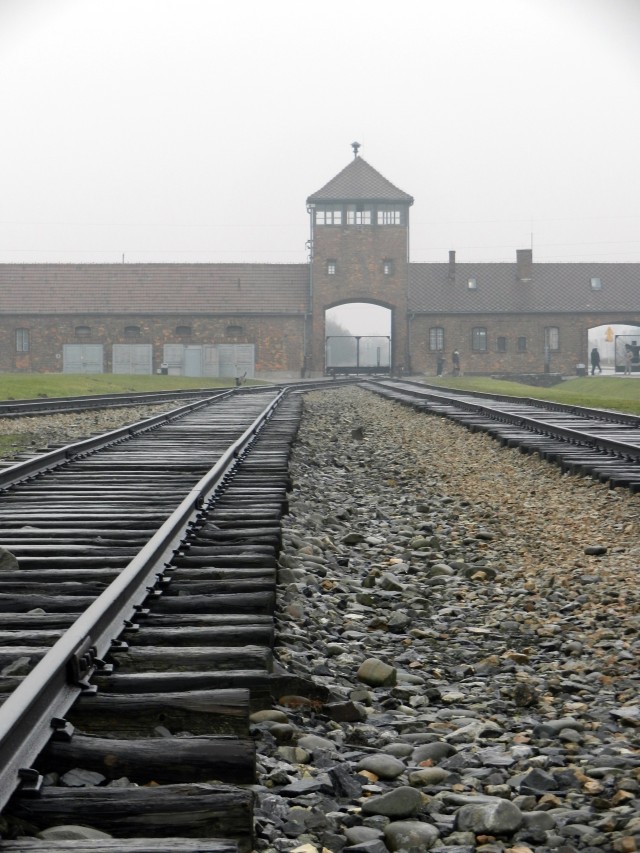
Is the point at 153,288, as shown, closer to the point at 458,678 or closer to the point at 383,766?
the point at 458,678

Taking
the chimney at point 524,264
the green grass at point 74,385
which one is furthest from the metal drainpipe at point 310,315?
the chimney at point 524,264

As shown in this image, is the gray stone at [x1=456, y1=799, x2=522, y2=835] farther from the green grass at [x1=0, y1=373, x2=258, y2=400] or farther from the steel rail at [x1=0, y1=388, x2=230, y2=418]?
the green grass at [x1=0, y1=373, x2=258, y2=400]

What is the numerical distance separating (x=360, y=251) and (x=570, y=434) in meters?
45.1

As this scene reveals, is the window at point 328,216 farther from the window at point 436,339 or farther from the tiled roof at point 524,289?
the window at point 436,339

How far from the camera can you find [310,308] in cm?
5759

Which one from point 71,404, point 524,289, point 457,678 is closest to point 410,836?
point 457,678

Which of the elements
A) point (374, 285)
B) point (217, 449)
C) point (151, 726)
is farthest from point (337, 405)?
point (374, 285)

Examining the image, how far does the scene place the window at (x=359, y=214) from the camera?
58438 mm

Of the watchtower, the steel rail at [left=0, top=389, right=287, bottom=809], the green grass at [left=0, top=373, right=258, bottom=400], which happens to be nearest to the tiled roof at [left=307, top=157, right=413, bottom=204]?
the watchtower

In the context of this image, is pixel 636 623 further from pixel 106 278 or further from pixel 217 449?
pixel 106 278

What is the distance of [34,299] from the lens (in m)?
58.3

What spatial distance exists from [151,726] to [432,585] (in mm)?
3084

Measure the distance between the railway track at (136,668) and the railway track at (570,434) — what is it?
162 inches

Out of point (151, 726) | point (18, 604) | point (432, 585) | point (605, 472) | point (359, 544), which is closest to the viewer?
point (151, 726)
